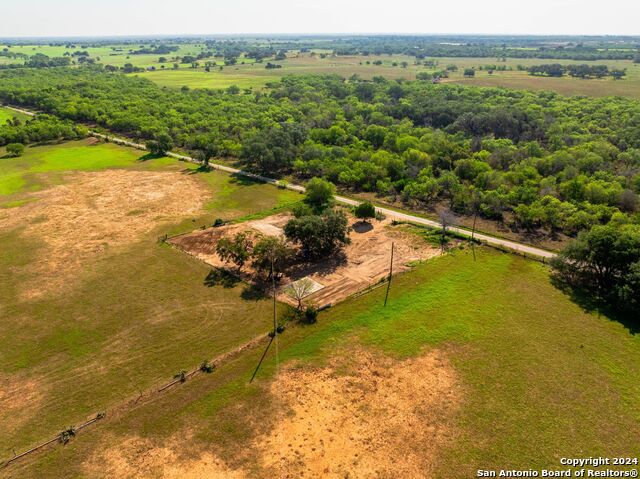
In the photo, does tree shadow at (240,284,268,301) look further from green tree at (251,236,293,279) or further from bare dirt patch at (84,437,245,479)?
bare dirt patch at (84,437,245,479)

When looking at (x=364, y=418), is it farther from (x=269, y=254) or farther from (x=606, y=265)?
(x=606, y=265)

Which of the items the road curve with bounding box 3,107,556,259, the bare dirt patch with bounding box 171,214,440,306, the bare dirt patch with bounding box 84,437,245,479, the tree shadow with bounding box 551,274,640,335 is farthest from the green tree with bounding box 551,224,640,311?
the bare dirt patch with bounding box 84,437,245,479

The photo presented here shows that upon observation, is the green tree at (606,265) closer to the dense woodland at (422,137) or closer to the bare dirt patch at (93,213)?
the dense woodland at (422,137)

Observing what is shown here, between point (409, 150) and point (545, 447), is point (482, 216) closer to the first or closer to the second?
point (409, 150)

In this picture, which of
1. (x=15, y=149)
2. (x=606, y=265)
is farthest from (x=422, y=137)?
(x=15, y=149)

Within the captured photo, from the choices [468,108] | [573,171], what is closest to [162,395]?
[573,171]

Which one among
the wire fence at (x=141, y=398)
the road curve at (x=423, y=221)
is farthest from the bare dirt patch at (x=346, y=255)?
the wire fence at (x=141, y=398)
